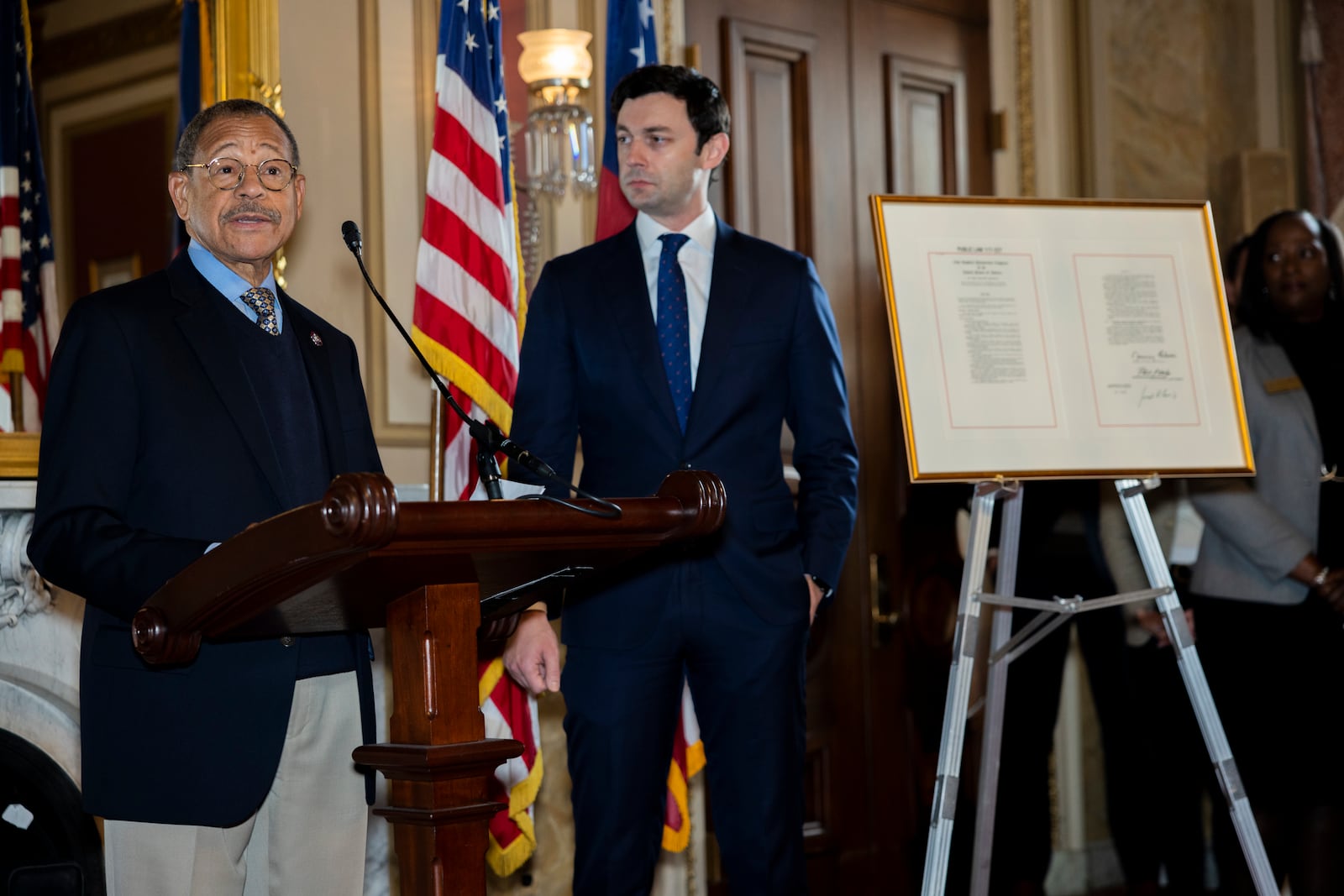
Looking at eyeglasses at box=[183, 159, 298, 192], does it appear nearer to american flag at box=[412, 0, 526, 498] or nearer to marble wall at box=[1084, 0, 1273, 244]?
american flag at box=[412, 0, 526, 498]

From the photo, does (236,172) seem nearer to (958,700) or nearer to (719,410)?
(719,410)

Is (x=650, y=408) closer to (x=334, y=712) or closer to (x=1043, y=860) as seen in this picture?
(x=334, y=712)

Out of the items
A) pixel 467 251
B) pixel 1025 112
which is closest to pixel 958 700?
pixel 467 251

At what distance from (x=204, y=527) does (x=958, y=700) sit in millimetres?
1495

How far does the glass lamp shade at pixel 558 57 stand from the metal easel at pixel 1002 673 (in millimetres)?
1308

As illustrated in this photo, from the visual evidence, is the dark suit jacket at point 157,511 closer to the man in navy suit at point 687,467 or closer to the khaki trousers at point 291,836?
the khaki trousers at point 291,836

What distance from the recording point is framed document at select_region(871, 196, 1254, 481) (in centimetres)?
263

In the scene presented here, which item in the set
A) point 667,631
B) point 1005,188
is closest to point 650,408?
point 667,631

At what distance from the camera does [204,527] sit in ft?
5.18

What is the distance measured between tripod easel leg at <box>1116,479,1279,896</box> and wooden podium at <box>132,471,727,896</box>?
1.52m

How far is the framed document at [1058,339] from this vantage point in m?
2.63

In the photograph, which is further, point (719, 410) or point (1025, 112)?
point (1025, 112)

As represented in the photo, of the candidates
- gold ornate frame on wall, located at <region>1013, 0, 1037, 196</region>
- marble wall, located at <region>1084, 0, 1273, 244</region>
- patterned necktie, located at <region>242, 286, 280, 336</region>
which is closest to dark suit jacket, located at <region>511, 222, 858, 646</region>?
patterned necktie, located at <region>242, 286, 280, 336</region>

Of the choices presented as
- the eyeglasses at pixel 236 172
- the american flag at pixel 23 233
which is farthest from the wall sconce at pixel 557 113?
the eyeglasses at pixel 236 172
